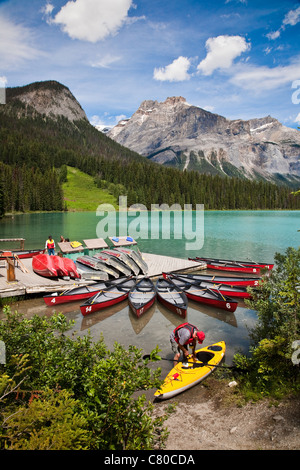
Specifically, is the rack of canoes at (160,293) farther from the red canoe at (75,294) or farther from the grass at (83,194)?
the grass at (83,194)

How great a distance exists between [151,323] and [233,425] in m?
10.0

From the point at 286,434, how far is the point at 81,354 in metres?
5.30

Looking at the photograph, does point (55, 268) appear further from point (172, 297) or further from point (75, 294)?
point (172, 297)

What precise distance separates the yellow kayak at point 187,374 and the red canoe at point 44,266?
15.3 metres

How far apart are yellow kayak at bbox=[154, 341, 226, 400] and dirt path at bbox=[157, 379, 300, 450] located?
495 mm

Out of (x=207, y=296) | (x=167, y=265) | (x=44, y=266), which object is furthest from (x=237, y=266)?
(x=44, y=266)

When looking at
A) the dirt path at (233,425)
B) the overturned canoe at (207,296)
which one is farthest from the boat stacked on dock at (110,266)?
the dirt path at (233,425)

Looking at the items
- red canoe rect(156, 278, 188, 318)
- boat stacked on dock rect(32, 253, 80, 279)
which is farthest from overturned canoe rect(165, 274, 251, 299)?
boat stacked on dock rect(32, 253, 80, 279)

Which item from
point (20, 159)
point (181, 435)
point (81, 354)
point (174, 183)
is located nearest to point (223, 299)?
point (181, 435)

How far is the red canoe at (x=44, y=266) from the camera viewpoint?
22.9 m

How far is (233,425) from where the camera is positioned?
292 inches

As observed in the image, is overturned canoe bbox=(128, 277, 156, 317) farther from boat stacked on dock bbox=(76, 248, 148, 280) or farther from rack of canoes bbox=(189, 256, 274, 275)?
rack of canoes bbox=(189, 256, 274, 275)

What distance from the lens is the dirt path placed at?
6461mm

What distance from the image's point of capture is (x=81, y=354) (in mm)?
6406
